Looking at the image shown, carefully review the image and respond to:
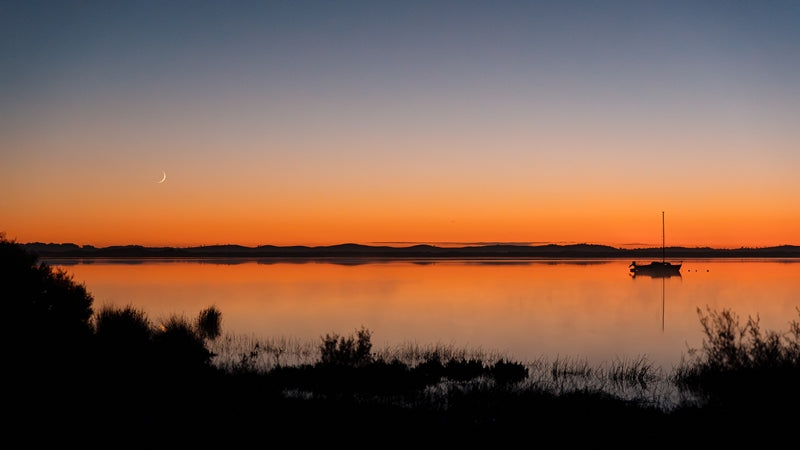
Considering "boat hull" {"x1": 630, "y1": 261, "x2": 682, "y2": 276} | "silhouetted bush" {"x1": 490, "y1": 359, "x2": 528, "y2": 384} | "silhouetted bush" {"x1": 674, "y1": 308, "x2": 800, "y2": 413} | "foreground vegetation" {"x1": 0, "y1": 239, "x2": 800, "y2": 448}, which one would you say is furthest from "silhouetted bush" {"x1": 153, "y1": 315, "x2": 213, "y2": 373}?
"boat hull" {"x1": 630, "y1": 261, "x2": 682, "y2": 276}

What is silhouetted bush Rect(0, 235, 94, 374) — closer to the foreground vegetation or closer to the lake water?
the foreground vegetation

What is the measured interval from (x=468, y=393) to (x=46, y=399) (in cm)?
830

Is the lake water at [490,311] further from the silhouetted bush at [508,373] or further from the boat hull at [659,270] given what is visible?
the boat hull at [659,270]

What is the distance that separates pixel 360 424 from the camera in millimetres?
11094

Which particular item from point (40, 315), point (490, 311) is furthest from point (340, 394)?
point (490, 311)

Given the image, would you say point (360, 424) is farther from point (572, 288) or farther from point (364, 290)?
point (572, 288)

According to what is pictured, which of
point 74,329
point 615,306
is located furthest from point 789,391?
point 615,306

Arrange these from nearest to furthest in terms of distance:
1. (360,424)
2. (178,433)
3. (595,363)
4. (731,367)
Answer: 1. (178,433)
2. (360,424)
3. (731,367)
4. (595,363)

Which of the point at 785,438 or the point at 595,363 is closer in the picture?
the point at 785,438

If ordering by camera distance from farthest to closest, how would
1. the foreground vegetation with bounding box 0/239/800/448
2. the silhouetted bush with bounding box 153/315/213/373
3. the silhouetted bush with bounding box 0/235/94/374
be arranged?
the silhouetted bush with bounding box 153/315/213/373
the silhouetted bush with bounding box 0/235/94/374
the foreground vegetation with bounding box 0/239/800/448

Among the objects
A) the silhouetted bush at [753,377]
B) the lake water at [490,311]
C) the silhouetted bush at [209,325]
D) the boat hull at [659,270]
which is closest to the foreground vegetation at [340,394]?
the silhouetted bush at [753,377]

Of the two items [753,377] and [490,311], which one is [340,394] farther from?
[490,311]

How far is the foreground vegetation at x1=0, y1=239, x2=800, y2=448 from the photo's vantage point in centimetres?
1052

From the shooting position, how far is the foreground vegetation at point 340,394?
1052 cm
